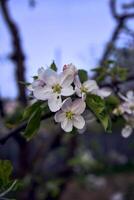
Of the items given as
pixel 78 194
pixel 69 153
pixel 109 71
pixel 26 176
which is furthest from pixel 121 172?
pixel 109 71

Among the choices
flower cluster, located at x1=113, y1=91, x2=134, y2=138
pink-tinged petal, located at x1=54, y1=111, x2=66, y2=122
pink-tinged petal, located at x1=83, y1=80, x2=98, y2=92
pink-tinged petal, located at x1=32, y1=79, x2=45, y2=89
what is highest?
pink-tinged petal, located at x1=32, y1=79, x2=45, y2=89

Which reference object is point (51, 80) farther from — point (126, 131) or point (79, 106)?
point (126, 131)

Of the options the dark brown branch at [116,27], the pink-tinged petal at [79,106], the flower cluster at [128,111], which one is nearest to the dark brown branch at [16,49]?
the dark brown branch at [116,27]

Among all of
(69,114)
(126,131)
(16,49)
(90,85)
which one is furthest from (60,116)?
(16,49)

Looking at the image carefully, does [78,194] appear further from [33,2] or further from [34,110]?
[34,110]

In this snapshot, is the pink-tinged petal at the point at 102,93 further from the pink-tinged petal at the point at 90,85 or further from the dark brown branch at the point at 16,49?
the dark brown branch at the point at 16,49

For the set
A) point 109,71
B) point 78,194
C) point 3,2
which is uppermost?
point 109,71

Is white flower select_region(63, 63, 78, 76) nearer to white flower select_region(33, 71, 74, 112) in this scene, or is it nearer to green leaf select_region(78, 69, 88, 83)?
white flower select_region(33, 71, 74, 112)

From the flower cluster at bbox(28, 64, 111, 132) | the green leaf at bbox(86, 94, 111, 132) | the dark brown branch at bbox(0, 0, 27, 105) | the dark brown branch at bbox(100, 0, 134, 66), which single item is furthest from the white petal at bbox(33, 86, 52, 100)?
the dark brown branch at bbox(0, 0, 27, 105)
